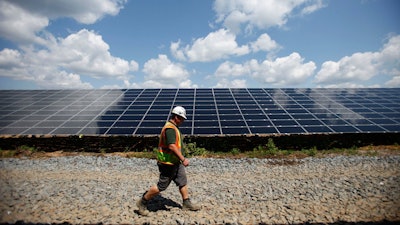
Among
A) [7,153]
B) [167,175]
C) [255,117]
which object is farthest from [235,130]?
[7,153]

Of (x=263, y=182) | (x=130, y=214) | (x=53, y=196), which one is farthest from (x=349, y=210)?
(x=53, y=196)

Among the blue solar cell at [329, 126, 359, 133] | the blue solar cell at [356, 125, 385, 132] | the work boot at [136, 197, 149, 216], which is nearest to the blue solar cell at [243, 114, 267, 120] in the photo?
the blue solar cell at [329, 126, 359, 133]

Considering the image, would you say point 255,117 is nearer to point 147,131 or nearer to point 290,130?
point 290,130

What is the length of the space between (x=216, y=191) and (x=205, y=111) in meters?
7.77

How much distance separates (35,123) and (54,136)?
248 centimetres

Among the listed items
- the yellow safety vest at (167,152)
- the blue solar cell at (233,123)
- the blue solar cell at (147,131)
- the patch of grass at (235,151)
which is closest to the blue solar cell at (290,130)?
the blue solar cell at (233,123)

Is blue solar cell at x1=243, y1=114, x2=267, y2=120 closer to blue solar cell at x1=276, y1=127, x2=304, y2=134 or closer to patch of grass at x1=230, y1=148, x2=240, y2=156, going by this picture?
blue solar cell at x1=276, y1=127, x2=304, y2=134

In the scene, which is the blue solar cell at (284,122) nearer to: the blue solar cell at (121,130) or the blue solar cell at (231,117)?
the blue solar cell at (231,117)

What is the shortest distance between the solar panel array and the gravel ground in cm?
272

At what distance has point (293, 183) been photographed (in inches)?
267

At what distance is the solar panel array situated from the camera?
11758 millimetres

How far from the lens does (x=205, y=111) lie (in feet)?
45.0

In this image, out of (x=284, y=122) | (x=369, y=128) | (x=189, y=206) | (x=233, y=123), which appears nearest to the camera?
(x=189, y=206)

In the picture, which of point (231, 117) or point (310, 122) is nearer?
point (310, 122)
